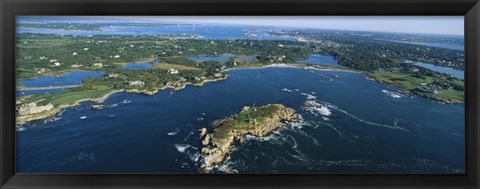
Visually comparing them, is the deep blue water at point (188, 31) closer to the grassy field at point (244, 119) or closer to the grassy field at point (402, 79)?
the grassy field at point (244, 119)

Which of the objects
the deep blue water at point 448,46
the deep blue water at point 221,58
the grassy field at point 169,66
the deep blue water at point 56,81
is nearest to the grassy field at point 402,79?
the deep blue water at point 448,46

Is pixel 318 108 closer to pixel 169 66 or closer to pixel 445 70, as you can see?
pixel 445 70

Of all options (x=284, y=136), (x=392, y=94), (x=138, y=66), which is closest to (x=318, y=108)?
(x=284, y=136)

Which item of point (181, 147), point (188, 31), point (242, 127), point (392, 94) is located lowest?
point (181, 147)


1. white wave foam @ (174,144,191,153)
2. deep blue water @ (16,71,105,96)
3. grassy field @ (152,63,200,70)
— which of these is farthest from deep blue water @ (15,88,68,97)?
white wave foam @ (174,144,191,153)
